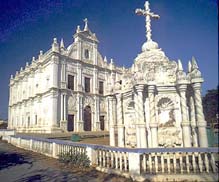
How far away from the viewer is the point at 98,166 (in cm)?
703

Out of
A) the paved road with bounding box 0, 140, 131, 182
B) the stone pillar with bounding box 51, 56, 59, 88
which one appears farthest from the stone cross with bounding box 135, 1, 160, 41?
the stone pillar with bounding box 51, 56, 59, 88

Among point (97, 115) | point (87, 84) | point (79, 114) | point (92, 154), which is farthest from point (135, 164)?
point (87, 84)

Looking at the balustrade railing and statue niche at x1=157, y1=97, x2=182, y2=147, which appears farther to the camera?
statue niche at x1=157, y1=97, x2=182, y2=147

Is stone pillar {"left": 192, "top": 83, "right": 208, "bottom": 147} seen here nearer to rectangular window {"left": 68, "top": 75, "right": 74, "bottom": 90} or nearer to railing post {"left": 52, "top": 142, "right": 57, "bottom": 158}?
railing post {"left": 52, "top": 142, "right": 57, "bottom": 158}

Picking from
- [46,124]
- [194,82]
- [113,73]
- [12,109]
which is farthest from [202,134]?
[12,109]

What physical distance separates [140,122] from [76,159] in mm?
3002

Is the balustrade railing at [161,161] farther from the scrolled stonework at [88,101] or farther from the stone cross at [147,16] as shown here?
the scrolled stonework at [88,101]

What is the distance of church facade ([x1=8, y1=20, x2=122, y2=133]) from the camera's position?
24359 mm

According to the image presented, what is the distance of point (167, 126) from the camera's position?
8383 mm

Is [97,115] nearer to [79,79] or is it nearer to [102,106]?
[102,106]

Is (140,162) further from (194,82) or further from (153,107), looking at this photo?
(194,82)

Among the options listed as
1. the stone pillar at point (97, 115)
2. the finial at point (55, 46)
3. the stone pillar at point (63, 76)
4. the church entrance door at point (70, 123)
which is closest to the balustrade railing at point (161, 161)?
the church entrance door at point (70, 123)

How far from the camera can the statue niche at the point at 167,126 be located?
8.25m

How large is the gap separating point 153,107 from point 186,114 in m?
1.38
